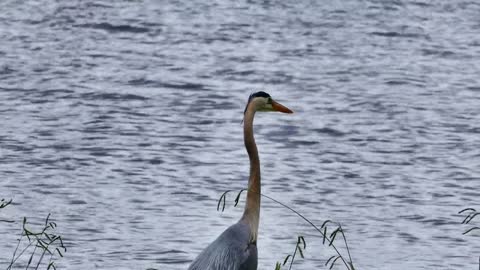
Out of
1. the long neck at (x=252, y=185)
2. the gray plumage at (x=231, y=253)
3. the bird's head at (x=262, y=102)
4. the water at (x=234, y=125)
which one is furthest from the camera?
the water at (x=234, y=125)

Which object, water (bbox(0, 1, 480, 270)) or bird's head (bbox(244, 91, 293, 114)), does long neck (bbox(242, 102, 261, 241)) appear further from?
water (bbox(0, 1, 480, 270))

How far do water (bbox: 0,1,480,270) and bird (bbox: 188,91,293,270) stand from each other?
1398 millimetres

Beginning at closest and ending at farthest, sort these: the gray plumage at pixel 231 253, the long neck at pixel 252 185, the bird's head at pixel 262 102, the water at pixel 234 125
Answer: the gray plumage at pixel 231 253
the long neck at pixel 252 185
the bird's head at pixel 262 102
the water at pixel 234 125

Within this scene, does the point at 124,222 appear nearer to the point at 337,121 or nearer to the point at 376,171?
the point at 376,171

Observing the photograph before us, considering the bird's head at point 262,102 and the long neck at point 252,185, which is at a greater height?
the bird's head at point 262,102

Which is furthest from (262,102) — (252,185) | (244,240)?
(244,240)

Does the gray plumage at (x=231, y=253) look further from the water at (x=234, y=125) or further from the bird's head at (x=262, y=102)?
the water at (x=234, y=125)

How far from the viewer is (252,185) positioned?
8477 millimetres

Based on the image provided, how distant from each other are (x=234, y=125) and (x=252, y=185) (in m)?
6.45

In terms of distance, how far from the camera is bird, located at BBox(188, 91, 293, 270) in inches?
311

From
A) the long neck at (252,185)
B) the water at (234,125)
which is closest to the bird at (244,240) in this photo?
the long neck at (252,185)

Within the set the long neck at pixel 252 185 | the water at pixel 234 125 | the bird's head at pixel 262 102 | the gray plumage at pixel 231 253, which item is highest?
the bird's head at pixel 262 102

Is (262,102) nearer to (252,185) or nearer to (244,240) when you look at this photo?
(252,185)

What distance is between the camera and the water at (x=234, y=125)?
1068 cm
